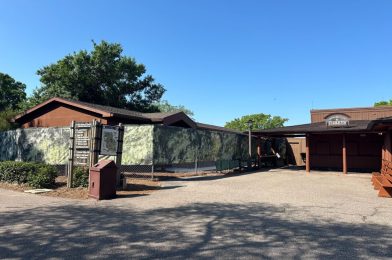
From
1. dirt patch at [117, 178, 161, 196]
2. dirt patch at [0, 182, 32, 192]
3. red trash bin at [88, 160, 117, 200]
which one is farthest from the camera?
dirt patch at [0, 182, 32, 192]

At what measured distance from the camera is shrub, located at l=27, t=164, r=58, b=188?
12.1 metres

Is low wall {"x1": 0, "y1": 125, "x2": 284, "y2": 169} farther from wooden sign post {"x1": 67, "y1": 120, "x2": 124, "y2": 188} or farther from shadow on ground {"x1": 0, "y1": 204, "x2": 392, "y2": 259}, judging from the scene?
shadow on ground {"x1": 0, "y1": 204, "x2": 392, "y2": 259}

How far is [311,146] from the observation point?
25031 millimetres

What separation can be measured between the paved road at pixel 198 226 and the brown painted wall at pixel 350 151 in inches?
509

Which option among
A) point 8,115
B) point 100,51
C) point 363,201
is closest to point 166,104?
point 100,51

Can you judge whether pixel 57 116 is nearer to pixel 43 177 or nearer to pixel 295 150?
pixel 43 177

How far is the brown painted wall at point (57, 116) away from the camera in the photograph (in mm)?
18652

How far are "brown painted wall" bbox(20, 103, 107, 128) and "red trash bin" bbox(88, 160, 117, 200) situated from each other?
26.1ft

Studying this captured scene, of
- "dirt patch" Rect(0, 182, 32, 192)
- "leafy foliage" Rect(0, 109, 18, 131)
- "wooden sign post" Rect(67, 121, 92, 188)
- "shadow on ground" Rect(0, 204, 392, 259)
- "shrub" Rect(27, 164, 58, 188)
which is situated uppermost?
"leafy foliage" Rect(0, 109, 18, 131)

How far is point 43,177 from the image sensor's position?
12172mm

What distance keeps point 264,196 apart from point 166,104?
79093 mm

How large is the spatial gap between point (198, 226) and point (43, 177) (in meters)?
7.57

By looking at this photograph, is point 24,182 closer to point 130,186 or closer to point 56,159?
point 56,159

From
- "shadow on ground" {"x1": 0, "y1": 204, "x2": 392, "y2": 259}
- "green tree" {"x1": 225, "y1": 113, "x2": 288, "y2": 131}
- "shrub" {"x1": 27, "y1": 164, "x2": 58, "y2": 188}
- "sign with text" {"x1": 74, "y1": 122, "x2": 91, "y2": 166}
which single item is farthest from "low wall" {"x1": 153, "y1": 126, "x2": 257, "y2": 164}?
"green tree" {"x1": 225, "y1": 113, "x2": 288, "y2": 131}
